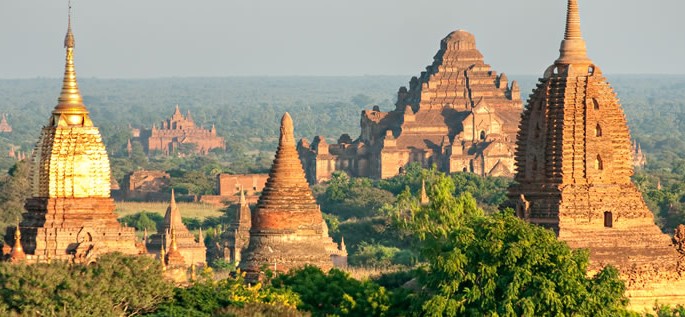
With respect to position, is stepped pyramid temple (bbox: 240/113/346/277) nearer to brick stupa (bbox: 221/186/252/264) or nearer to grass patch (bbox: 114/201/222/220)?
brick stupa (bbox: 221/186/252/264)

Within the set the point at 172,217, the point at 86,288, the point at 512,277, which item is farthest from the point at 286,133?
the point at 172,217

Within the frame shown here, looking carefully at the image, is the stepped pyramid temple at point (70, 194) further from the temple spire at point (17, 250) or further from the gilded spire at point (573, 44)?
the gilded spire at point (573, 44)

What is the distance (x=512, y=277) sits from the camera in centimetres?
4069

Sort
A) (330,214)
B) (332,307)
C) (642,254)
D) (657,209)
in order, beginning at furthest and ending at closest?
(330,214) → (657,209) → (642,254) → (332,307)

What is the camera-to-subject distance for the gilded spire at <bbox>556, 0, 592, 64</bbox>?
48.9 m

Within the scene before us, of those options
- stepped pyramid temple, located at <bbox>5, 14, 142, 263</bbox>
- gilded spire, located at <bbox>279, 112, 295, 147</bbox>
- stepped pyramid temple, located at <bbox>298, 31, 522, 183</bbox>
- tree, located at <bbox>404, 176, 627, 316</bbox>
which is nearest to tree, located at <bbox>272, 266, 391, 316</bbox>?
tree, located at <bbox>404, 176, 627, 316</bbox>

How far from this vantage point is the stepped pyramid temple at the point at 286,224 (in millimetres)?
50062

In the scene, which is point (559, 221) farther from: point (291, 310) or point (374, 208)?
point (374, 208)

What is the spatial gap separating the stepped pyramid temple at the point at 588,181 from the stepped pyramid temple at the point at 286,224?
4.28 m

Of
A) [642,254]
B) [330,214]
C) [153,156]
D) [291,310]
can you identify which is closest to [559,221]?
[642,254]

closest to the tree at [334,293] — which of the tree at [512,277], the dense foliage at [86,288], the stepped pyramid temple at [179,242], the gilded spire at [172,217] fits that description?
the tree at [512,277]

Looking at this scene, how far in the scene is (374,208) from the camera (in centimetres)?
9900

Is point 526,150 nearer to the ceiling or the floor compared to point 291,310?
nearer to the ceiling

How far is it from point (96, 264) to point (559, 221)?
9674 mm
